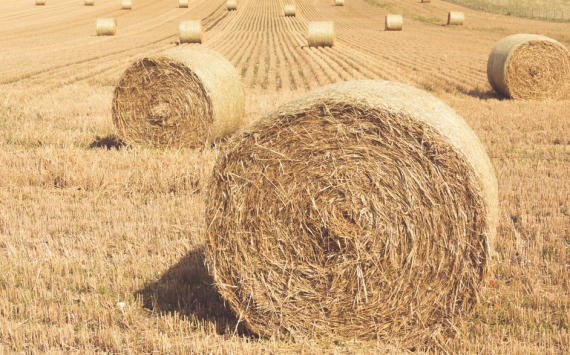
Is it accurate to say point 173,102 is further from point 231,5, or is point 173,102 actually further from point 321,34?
point 231,5

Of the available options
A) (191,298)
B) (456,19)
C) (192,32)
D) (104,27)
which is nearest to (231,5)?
(456,19)

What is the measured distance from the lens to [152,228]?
6816 mm

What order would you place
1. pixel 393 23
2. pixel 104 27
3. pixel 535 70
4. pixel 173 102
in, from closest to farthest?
pixel 173 102 < pixel 535 70 < pixel 104 27 < pixel 393 23

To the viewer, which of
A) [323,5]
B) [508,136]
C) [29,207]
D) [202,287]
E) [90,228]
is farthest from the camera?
[323,5]

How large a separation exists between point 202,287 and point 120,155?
16.0ft

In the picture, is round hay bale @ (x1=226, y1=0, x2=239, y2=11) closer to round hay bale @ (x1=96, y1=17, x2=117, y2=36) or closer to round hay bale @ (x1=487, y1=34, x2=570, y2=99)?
round hay bale @ (x1=96, y1=17, x2=117, y2=36)

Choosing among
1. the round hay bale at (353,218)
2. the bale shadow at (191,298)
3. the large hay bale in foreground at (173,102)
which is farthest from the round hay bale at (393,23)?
the round hay bale at (353,218)

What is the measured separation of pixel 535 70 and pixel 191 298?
42.3ft

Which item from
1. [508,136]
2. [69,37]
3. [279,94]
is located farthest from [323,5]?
[508,136]

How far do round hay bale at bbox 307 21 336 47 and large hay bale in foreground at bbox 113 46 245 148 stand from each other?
62.9 feet

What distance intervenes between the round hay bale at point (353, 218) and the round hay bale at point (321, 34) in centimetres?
2482

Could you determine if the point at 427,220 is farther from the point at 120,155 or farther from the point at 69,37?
the point at 69,37

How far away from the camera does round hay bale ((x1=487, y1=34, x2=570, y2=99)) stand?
15406 millimetres

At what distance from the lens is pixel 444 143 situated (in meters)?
4.36
